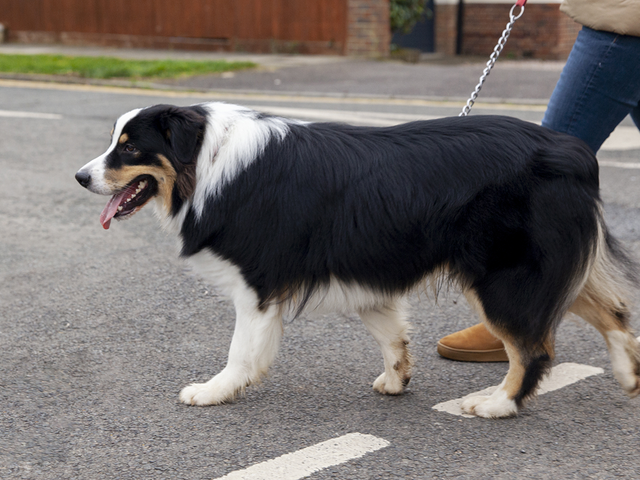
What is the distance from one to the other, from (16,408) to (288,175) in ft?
4.76

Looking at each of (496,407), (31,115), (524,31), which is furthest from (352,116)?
(524,31)

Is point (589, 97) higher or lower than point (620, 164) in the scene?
higher

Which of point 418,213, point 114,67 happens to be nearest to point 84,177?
point 418,213

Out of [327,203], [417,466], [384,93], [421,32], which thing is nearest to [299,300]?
[327,203]

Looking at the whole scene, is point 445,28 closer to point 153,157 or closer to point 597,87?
point 597,87

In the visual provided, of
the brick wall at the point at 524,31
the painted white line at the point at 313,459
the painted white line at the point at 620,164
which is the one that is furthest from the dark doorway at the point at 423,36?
the painted white line at the point at 313,459

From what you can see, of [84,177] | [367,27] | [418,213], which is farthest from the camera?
[367,27]

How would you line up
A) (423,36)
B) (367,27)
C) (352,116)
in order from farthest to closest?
(423,36)
(367,27)
(352,116)

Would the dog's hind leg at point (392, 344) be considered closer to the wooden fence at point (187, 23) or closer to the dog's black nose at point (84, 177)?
the dog's black nose at point (84, 177)

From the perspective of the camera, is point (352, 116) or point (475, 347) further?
point (352, 116)

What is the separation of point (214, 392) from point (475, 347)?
127 centimetres

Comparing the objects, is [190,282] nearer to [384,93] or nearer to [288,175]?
[288,175]

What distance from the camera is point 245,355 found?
10.5 ft

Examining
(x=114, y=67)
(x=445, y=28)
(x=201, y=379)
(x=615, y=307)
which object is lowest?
(x=201, y=379)
